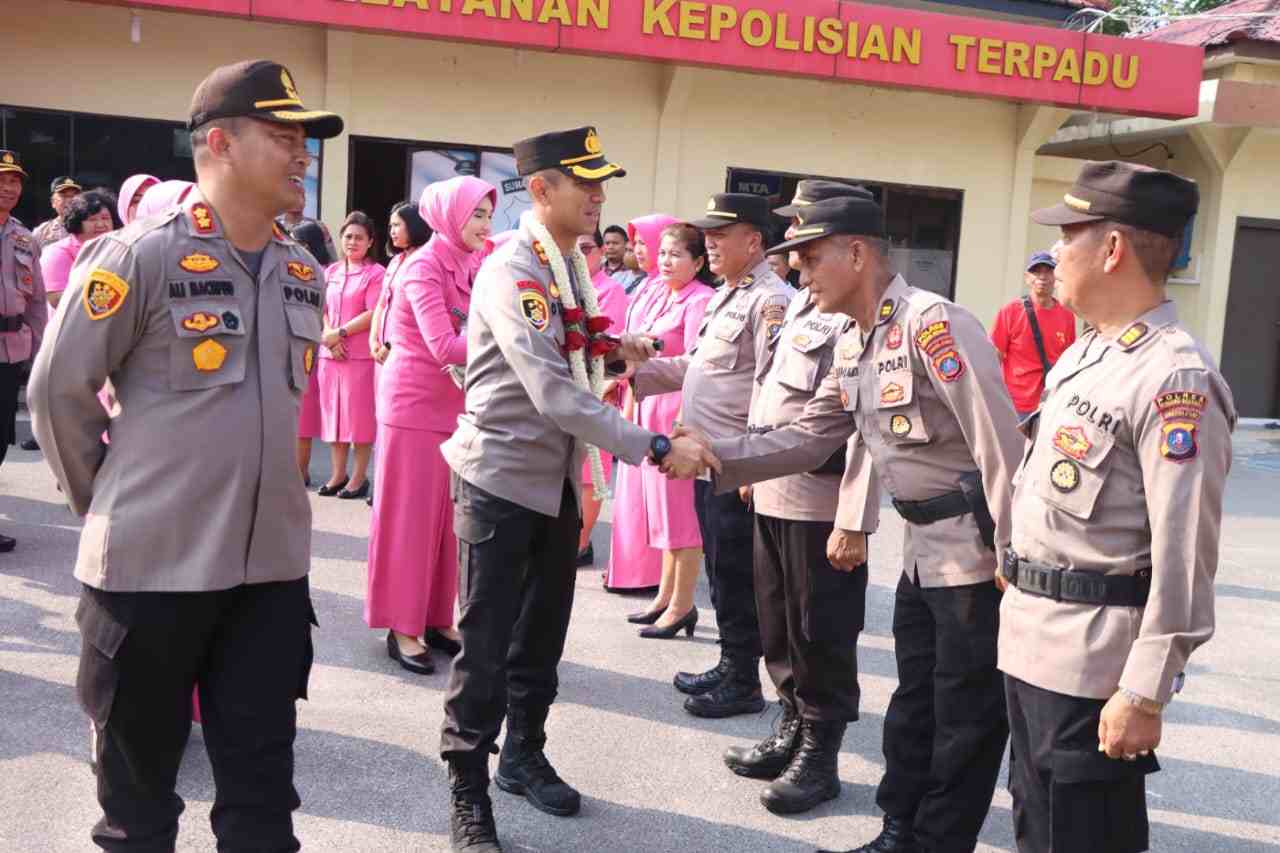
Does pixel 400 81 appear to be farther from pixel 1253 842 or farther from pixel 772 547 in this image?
pixel 1253 842

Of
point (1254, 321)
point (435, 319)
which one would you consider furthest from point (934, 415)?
point (1254, 321)

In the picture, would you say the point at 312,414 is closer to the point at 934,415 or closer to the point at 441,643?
the point at 441,643

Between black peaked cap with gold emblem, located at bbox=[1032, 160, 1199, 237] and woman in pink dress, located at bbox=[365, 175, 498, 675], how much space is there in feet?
10.2

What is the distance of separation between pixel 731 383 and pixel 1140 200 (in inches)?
109

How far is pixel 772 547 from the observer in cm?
456

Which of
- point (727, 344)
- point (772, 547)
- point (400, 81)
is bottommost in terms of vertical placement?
point (772, 547)

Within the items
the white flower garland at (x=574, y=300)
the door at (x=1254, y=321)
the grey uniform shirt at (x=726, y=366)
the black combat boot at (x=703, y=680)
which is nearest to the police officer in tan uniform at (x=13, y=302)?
the grey uniform shirt at (x=726, y=366)

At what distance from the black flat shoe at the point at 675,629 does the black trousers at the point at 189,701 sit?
3153 mm

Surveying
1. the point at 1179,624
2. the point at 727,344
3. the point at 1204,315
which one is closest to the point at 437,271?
the point at 727,344

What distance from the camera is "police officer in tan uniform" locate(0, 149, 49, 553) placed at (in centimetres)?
679

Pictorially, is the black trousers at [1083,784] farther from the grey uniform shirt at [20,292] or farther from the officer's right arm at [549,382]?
the grey uniform shirt at [20,292]

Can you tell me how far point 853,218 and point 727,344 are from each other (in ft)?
→ 5.24

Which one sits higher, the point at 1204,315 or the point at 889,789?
the point at 1204,315

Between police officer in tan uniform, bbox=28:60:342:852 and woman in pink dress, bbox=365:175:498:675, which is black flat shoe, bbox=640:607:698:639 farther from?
police officer in tan uniform, bbox=28:60:342:852
